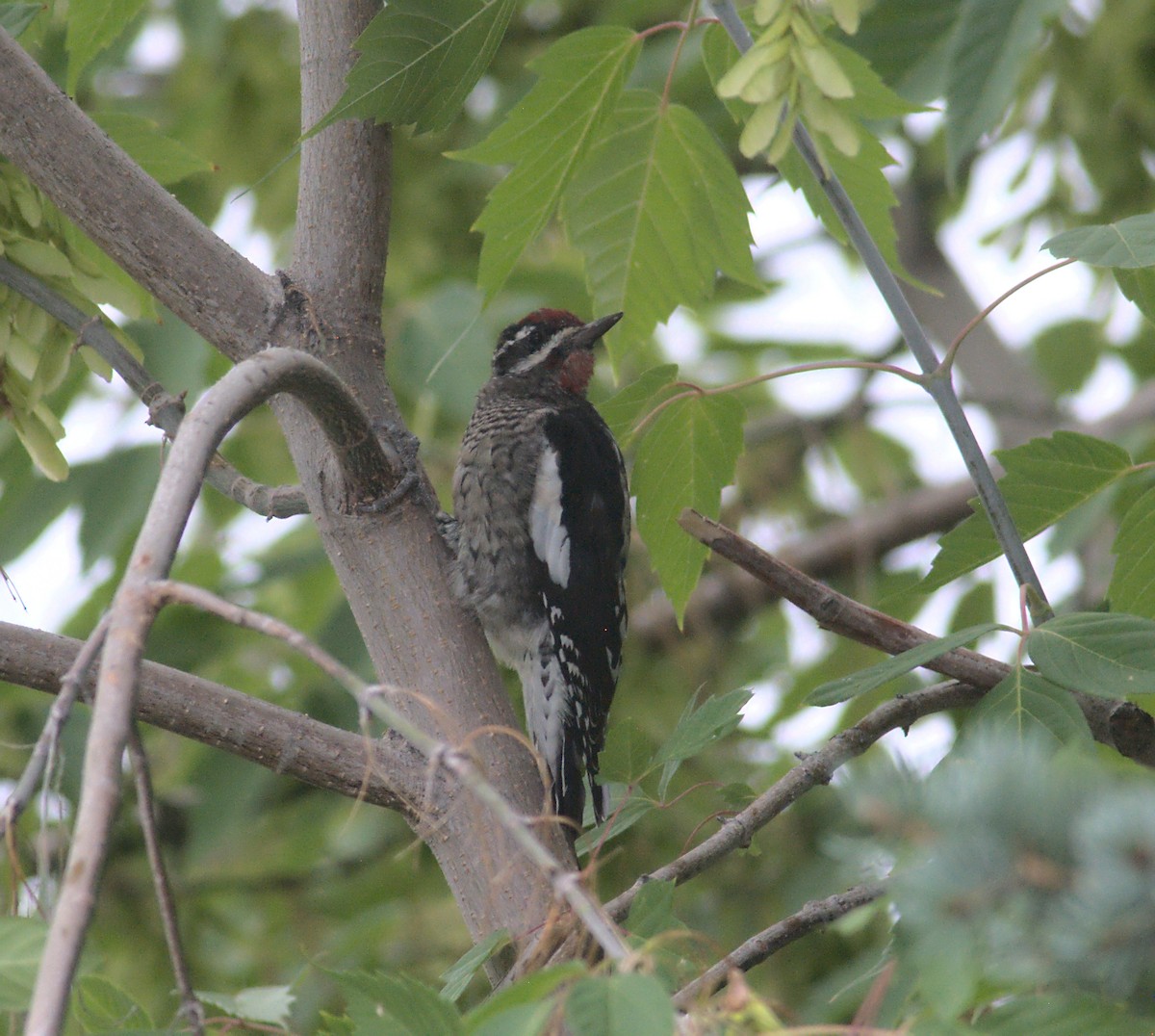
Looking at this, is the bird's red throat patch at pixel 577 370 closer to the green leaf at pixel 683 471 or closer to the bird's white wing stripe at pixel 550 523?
the bird's white wing stripe at pixel 550 523

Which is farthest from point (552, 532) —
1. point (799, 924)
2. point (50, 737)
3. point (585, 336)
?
point (50, 737)

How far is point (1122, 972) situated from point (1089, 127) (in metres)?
3.60

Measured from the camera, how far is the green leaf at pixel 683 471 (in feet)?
6.23

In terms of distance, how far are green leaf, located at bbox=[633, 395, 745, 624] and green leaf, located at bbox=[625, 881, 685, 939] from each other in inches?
26.0

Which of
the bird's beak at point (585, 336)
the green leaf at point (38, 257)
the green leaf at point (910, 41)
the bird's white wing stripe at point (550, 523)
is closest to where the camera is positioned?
the green leaf at point (38, 257)

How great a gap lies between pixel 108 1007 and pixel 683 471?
103 centimetres

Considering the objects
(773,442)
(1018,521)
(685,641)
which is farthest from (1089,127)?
(1018,521)

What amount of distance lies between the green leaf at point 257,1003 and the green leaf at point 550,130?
105cm

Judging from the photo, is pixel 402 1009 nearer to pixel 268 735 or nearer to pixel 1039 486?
pixel 268 735

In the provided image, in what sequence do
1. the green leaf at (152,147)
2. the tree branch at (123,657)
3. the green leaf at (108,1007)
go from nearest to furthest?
the tree branch at (123,657) < the green leaf at (108,1007) < the green leaf at (152,147)

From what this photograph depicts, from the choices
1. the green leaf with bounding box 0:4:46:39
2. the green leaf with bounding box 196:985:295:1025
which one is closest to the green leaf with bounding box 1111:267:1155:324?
the green leaf with bounding box 196:985:295:1025

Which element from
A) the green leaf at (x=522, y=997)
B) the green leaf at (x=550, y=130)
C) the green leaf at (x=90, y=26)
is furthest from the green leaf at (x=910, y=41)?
the green leaf at (x=522, y=997)

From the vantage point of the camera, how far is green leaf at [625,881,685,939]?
1.28m

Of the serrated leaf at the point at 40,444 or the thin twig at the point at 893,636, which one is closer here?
the thin twig at the point at 893,636
